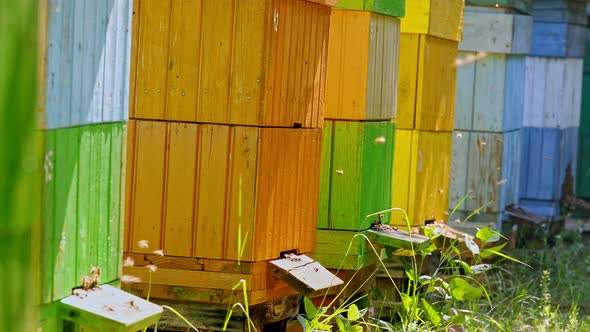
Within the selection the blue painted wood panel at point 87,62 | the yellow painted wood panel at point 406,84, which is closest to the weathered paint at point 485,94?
the yellow painted wood panel at point 406,84

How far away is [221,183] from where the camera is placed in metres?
3.94

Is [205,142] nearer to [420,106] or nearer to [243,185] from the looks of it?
[243,185]

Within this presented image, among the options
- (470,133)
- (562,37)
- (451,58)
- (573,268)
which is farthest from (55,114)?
(562,37)

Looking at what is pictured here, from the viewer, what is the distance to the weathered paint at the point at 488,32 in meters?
8.62

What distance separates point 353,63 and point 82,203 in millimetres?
3055

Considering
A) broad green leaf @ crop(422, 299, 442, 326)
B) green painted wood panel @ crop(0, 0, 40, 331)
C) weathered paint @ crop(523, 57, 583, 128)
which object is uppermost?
weathered paint @ crop(523, 57, 583, 128)

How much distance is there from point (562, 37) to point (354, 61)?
6.64m

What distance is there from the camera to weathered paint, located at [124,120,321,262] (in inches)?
155

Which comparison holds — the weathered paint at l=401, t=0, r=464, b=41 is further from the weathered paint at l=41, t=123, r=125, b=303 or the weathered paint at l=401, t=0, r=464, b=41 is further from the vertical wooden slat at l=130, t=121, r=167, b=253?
the weathered paint at l=41, t=123, r=125, b=303

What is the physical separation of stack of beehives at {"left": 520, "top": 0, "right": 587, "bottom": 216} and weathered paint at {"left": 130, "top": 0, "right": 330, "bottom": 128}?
7737 millimetres

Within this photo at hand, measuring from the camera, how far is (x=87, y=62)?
2.45m

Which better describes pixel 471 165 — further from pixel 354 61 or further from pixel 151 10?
pixel 151 10

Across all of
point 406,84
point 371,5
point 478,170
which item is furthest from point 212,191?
point 478,170

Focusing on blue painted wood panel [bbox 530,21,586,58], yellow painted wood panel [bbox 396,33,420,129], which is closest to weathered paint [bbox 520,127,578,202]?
blue painted wood panel [bbox 530,21,586,58]
